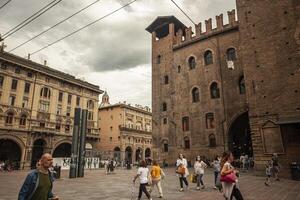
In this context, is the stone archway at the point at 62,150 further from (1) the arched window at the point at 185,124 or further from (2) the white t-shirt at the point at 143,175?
(2) the white t-shirt at the point at 143,175

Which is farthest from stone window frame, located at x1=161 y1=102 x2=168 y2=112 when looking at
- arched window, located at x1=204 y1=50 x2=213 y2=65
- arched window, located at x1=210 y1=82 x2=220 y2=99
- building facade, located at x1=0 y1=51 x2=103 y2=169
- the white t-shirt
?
the white t-shirt

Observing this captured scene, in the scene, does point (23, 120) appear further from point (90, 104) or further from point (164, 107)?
→ point (164, 107)

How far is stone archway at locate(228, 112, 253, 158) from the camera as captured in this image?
2750cm

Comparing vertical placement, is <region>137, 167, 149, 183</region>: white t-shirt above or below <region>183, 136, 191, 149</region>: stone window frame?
below

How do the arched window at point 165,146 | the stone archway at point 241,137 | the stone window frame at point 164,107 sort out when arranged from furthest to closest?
1. the stone window frame at point 164,107
2. the arched window at point 165,146
3. the stone archway at point 241,137

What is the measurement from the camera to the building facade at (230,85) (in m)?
18.5

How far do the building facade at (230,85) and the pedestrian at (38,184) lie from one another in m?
17.1

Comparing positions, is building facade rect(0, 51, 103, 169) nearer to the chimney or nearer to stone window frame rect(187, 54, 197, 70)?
stone window frame rect(187, 54, 197, 70)

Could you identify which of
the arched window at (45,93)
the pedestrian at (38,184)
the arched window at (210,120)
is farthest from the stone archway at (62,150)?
the pedestrian at (38,184)

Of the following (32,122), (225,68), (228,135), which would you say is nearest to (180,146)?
(228,135)

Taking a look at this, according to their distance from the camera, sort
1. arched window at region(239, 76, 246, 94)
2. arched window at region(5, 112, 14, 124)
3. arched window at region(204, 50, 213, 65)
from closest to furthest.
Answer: arched window at region(239, 76, 246, 94)
arched window at region(204, 50, 213, 65)
arched window at region(5, 112, 14, 124)

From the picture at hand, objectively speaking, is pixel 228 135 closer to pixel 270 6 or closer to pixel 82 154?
pixel 270 6

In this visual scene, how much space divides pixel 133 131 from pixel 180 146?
2727 cm

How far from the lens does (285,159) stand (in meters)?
17.3
